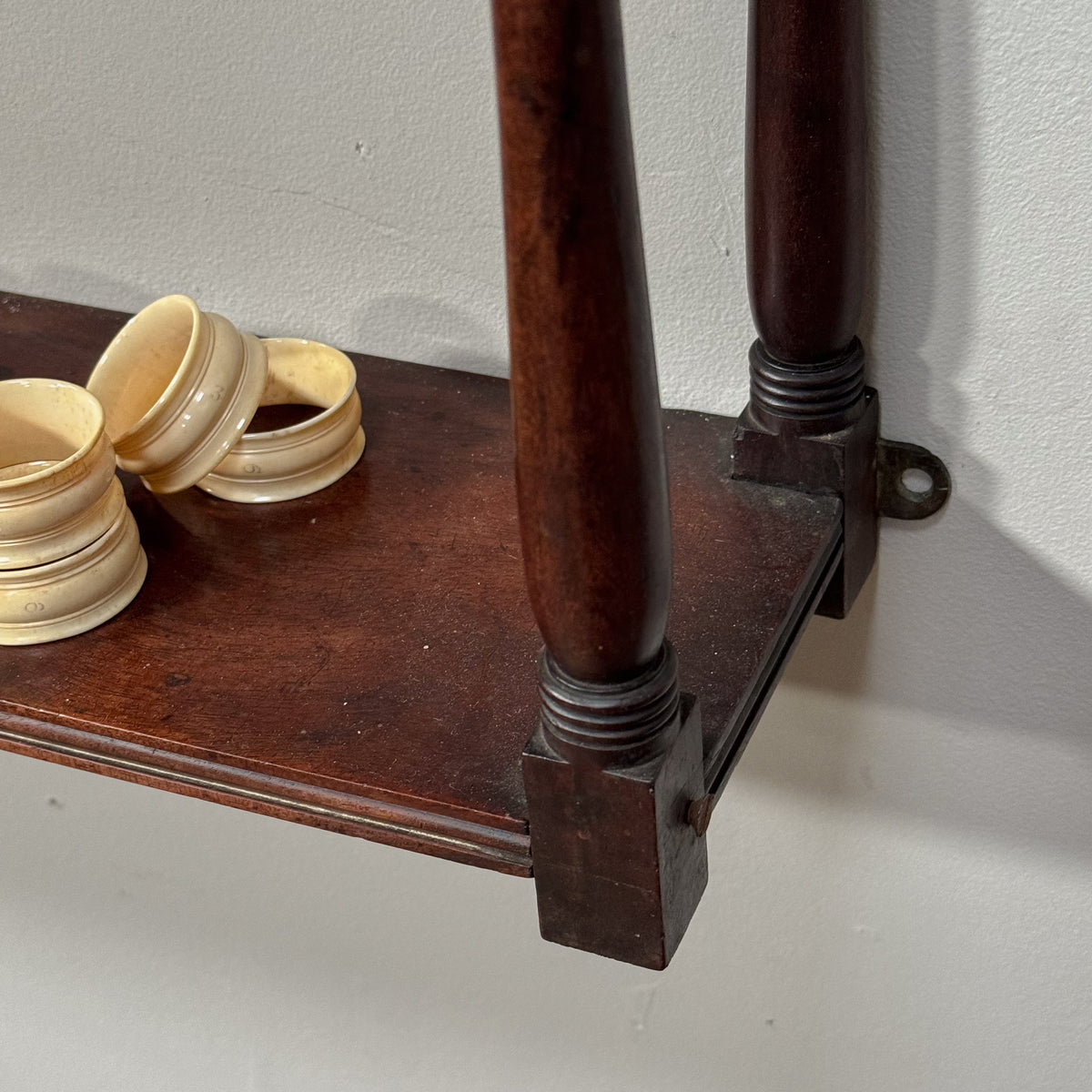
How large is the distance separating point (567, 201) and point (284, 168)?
473 mm

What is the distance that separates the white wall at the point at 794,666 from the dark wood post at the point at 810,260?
42 millimetres

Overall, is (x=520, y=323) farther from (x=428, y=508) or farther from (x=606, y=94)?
(x=428, y=508)

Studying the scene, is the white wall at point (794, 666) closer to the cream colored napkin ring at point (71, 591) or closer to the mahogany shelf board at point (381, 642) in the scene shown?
the mahogany shelf board at point (381, 642)

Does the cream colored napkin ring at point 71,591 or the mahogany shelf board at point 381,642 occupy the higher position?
Answer: the cream colored napkin ring at point 71,591

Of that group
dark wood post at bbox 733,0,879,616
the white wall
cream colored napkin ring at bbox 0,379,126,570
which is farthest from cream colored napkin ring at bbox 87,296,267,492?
dark wood post at bbox 733,0,879,616

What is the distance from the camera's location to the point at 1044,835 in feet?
2.98

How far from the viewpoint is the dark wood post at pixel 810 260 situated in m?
0.65

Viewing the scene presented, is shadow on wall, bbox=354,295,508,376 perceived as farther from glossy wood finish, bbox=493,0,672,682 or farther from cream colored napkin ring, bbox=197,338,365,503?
glossy wood finish, bbox=493,0,672,682

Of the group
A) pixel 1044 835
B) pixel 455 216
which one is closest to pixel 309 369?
pixel 455 216

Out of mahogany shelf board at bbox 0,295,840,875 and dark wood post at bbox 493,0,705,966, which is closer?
dark wood post at bbox 493,0,705,966

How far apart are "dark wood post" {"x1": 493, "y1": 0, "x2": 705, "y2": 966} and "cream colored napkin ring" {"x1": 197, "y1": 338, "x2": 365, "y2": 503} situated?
269mm

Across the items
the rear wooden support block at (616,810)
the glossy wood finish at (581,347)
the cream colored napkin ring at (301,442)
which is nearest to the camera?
the glossy wood finish at (581,347)

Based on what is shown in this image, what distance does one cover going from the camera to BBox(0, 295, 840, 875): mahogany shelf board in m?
0.62

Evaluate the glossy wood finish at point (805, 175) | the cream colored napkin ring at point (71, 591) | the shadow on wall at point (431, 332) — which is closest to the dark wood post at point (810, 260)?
the glossy wood finish at point (805, 175)
